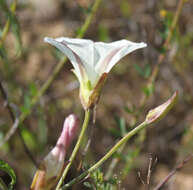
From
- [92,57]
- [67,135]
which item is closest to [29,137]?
[67,135]

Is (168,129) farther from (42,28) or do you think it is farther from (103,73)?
(103,73)

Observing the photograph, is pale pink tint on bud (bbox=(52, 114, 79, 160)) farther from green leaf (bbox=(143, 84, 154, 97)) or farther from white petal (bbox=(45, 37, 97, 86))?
green leaf (bbox=(143, 84, 154, 97))

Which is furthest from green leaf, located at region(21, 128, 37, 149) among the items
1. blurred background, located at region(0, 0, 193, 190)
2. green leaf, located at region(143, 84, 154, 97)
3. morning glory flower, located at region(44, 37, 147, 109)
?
morning glory flower, located at region(44, 37, 147, 109)

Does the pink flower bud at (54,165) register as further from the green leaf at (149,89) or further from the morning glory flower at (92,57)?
the green leaf at (149,89)

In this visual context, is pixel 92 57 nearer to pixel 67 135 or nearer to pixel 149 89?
pixel 67 135

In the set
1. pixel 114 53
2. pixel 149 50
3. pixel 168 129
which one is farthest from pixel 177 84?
pixel 114 53

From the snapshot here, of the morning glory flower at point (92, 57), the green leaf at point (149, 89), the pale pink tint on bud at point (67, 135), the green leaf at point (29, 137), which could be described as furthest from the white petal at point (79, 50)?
the green leaf at point (29, 137)
